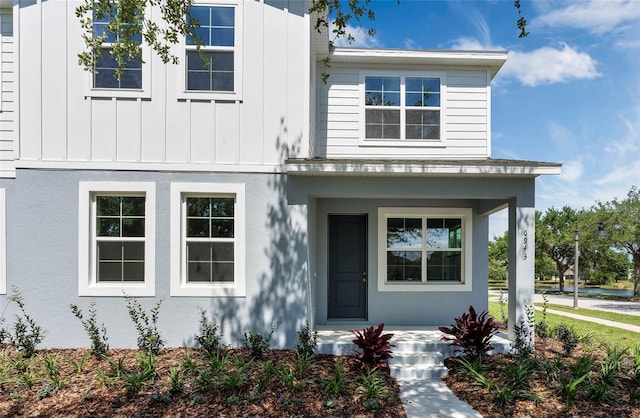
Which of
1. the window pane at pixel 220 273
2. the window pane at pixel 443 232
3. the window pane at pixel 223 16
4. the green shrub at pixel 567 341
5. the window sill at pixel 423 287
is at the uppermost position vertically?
the window pane at pixel 223 16

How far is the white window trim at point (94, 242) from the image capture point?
626cm

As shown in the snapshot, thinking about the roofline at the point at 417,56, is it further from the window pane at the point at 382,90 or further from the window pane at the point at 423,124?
the window pane at the point at 423,124

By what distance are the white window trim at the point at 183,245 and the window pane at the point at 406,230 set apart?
3.44 metres

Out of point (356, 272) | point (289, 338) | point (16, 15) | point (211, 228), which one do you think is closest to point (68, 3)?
point (16, 15)

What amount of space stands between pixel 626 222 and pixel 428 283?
2267 centimetres

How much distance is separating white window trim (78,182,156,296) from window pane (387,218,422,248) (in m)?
4.78

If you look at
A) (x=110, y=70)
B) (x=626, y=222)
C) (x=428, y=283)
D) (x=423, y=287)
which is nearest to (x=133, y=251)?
(x=110, y=70)

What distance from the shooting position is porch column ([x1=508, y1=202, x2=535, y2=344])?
6500 millimetres

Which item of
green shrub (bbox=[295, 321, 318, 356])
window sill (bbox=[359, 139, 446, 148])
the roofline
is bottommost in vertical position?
green shrub (bbox=[295, 321, 318, 356])

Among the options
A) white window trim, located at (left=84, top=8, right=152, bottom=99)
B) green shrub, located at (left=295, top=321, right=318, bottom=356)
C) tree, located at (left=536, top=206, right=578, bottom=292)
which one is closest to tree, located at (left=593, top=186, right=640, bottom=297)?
tree, located at (left=536, top=206, right=578, bottom=292)

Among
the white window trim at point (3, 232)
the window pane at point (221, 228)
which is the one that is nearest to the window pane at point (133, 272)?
the window pane at point (221, 228)

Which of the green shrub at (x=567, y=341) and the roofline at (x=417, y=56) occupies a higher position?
the roofline at (x=417, y=56)

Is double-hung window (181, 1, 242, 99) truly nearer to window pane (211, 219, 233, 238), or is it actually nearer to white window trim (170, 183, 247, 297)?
white window trim (170, 183, 247, 297)

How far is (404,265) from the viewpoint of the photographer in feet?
27.1
